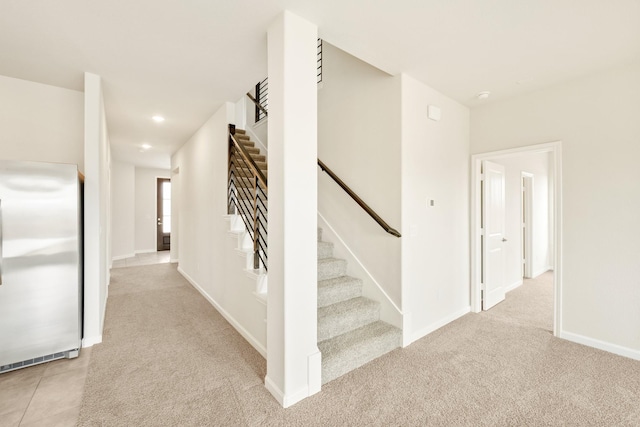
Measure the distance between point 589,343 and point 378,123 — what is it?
3.00 meters

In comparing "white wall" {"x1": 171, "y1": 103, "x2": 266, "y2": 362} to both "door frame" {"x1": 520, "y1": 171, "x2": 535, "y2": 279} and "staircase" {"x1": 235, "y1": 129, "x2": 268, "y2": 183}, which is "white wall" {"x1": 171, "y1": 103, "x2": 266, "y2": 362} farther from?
"door frame" {"x1": 520, "y1": 171, "x2": 535, "y2": 279}

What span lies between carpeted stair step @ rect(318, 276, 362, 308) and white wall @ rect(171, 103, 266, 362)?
590 mm

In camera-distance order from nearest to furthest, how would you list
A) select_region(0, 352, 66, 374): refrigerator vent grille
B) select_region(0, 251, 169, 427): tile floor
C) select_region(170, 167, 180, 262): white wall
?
1. select_region(0, 251, 169, 427): tile floor
2. select_region(0, 352, 66, 374): refrigerator vent grille
3. select_region(170, 167, 180, 262): white wall

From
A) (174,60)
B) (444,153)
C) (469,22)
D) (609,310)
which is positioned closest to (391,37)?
(469,22)

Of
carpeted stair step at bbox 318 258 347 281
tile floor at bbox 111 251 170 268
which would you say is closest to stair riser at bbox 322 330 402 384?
carpeted stair step at bbox 318 258 347 281

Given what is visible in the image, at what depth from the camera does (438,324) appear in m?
3.14

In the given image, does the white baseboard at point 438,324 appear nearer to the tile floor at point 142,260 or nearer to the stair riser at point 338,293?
the stair riser at point 338,293

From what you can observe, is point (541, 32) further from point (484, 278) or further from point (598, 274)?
point (484, 278)

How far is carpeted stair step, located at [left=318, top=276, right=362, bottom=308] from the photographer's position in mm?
2752

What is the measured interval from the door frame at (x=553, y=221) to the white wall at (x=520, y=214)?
2.17ft

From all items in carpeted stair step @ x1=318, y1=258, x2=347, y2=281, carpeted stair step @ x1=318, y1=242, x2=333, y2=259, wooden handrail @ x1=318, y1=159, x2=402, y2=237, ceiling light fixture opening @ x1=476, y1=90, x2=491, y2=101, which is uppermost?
ceiling light fixture opening @ x1=476, y1=90, x2=491, y2=101

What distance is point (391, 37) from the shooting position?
215 centimetres

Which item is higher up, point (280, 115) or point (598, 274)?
point (280, 115)

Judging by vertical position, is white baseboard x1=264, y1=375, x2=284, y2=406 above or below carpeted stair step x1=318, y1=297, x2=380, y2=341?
below
